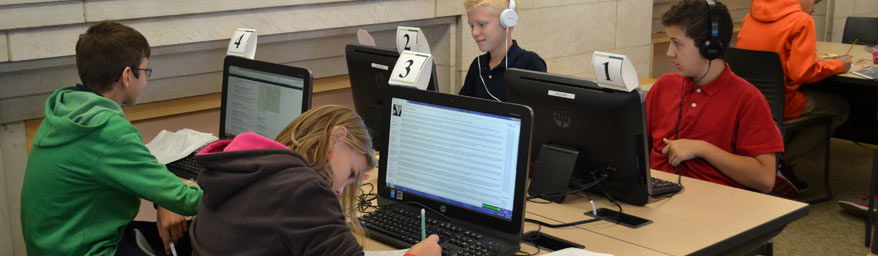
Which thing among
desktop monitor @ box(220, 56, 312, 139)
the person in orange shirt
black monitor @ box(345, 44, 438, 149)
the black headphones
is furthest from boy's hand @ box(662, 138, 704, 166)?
the person in orange shirt

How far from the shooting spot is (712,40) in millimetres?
2621

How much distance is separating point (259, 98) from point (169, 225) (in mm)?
538

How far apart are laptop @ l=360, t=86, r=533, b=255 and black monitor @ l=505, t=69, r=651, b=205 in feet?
1.41

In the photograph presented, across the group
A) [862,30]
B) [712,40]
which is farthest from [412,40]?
[862,30]

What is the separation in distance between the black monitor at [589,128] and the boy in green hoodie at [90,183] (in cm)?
94

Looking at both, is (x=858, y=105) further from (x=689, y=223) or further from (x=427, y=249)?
(x=427, y=249)

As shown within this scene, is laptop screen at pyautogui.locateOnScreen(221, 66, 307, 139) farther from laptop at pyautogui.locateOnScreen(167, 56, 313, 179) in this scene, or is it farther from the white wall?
the white wall

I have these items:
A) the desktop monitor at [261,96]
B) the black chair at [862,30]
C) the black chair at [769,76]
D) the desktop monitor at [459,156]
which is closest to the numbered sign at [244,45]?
the desktop monitor at [261,96]

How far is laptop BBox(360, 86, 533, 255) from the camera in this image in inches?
75.0

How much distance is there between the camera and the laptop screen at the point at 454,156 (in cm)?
192

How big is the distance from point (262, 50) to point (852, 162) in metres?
3.54

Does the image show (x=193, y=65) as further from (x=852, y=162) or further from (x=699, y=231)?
(x=852, y=162)

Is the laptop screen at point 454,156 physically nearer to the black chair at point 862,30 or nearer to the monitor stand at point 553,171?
the monitor stand at point 553,171

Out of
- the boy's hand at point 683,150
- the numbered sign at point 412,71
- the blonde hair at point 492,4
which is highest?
the blonde hair at point 492,4
